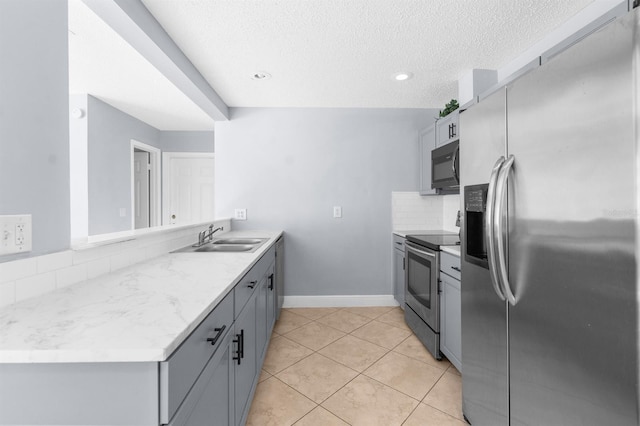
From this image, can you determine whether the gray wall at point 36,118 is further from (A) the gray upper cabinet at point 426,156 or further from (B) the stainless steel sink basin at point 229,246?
(A) the gray upper cabinet at point 426,156

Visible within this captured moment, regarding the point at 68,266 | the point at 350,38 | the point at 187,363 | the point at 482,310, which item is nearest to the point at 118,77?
the point at 350,38

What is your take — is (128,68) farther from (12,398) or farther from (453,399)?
(453,399)

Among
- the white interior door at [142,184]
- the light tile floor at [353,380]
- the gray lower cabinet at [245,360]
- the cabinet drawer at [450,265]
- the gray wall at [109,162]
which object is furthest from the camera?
the white interior door at [142,184]

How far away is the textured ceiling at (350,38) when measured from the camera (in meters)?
1.66

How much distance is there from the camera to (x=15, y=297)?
90 centimetres

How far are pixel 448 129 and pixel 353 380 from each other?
2.21m

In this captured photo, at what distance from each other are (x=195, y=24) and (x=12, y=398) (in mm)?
2007

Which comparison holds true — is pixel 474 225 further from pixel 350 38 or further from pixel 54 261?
pixel 54 261

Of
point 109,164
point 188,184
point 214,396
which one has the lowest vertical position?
point 214,396

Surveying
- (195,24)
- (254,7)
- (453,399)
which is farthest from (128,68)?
(453,399)

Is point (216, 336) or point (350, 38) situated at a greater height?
point (350, 38)

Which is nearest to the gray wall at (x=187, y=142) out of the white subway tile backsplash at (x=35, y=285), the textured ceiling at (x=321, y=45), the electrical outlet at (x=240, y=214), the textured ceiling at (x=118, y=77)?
the textured ceiling at (x=118, y=77)

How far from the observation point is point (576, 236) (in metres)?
0.86

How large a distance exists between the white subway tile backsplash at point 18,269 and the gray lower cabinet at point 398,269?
8.87ft
